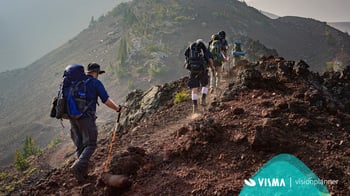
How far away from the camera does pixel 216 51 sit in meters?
11.8

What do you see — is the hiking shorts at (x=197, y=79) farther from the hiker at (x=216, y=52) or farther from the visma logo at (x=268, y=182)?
the visma logo at (x=268, y=182)

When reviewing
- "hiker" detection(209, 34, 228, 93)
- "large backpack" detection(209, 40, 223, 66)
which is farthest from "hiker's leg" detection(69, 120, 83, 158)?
"large backpack" detection(209, 40, 223, 66)

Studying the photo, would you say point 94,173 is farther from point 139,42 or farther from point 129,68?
point 139,42

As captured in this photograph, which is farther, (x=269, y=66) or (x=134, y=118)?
(x=134, y=118)

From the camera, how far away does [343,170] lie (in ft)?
15.1

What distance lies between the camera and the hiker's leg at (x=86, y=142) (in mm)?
6035

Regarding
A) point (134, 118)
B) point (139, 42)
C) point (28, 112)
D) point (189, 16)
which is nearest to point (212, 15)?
point (189, 16)

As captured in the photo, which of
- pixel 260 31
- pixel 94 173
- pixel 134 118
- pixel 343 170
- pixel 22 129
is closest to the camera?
pixel 343 170

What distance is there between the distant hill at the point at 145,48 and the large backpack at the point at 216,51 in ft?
128

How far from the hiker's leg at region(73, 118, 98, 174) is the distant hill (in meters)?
45.8

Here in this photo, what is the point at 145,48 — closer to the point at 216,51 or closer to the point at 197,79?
the point at 216,51

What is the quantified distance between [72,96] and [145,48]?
7846cm

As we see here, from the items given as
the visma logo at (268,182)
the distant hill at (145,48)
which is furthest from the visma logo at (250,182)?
the distant hill at (145,48)

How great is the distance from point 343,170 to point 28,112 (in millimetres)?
80363
